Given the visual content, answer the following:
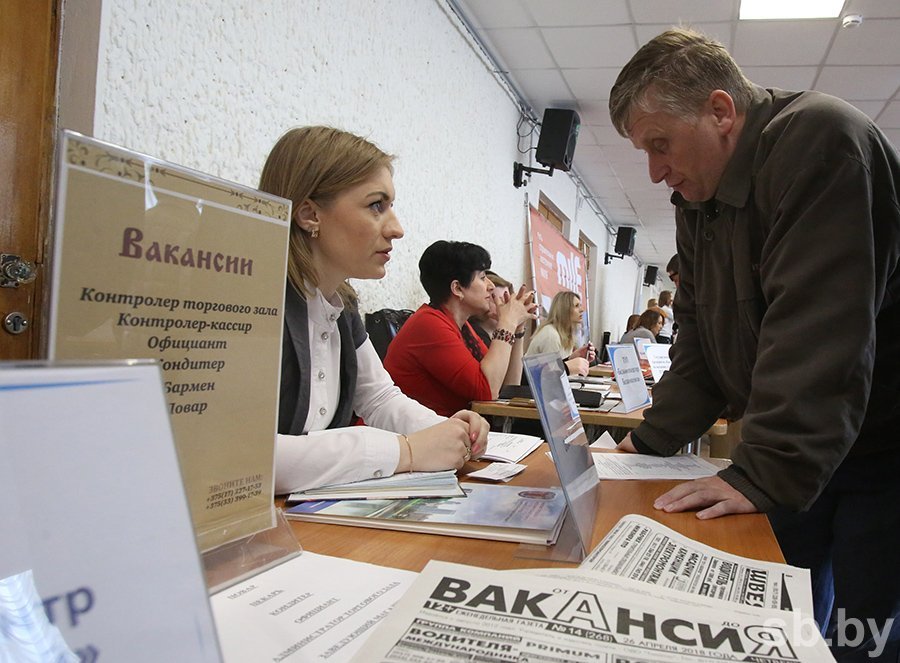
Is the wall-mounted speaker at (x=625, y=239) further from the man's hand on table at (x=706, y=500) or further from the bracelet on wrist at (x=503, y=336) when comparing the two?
the man's hand on table at (x=706, y=500)

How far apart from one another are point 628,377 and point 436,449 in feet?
5.03

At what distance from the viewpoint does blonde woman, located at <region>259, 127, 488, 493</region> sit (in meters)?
1.06

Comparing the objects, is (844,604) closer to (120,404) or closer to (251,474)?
(251,474)

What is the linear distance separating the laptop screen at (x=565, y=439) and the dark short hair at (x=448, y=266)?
5.60 feet

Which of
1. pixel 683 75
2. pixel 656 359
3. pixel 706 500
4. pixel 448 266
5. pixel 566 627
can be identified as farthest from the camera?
pixel 656 359

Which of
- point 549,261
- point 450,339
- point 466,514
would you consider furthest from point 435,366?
point 549,261

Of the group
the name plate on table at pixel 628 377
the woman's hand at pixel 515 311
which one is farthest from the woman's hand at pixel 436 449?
the woman's hand at pixel 515 311

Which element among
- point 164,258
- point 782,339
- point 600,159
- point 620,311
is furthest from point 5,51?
point 620,311

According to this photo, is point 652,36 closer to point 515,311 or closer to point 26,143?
point 515,311

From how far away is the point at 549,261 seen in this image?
599 centimetres

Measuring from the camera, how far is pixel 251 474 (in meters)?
0.56

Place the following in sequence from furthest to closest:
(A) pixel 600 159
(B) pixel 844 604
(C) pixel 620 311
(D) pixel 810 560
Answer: (C) pixel 620 311
(A) pixel 600 159
(D) pixel 810 560
(B) pixel 844 604

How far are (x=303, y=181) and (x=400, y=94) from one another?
2024mm

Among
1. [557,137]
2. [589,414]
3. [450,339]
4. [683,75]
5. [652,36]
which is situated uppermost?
[652,36]
